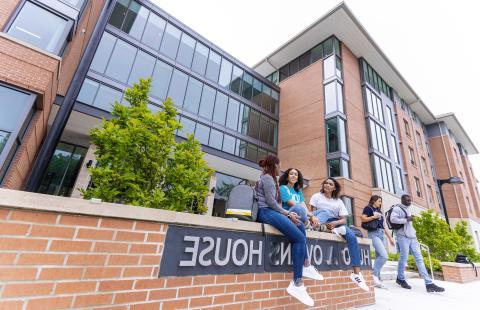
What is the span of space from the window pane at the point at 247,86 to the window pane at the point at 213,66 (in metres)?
2.85

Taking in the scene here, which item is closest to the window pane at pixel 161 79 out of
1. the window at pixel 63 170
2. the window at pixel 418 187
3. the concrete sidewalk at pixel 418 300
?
the window at pixel 63 170

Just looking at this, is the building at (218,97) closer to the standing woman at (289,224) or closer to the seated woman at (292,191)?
the standing woman at (289,224)

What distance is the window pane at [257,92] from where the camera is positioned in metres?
20.4

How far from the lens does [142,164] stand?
5.88m

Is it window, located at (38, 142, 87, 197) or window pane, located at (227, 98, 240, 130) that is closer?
window, located at (38, 142, 87, 197)

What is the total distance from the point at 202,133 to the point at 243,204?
12.4m

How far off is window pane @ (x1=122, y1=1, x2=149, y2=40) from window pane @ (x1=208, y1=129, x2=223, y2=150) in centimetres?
729

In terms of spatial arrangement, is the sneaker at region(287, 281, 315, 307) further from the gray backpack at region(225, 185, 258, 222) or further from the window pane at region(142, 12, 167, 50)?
the window pane at region(142, 12, 167, 50)

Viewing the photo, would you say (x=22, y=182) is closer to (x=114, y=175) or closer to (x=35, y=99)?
(x=35, y=99)

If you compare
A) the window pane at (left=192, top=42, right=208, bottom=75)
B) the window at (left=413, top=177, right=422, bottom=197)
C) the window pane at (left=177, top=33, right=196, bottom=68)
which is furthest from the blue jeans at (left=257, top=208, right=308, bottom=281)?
the window at (left=413, top=177, right=422, bottom=197)

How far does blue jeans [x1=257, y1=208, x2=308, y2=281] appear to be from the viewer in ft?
9.35

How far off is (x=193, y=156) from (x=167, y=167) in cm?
86

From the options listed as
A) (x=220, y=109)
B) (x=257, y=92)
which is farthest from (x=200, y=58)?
(x=257, y=92)

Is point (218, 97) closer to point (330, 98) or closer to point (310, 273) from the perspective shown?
point (330, 98)
